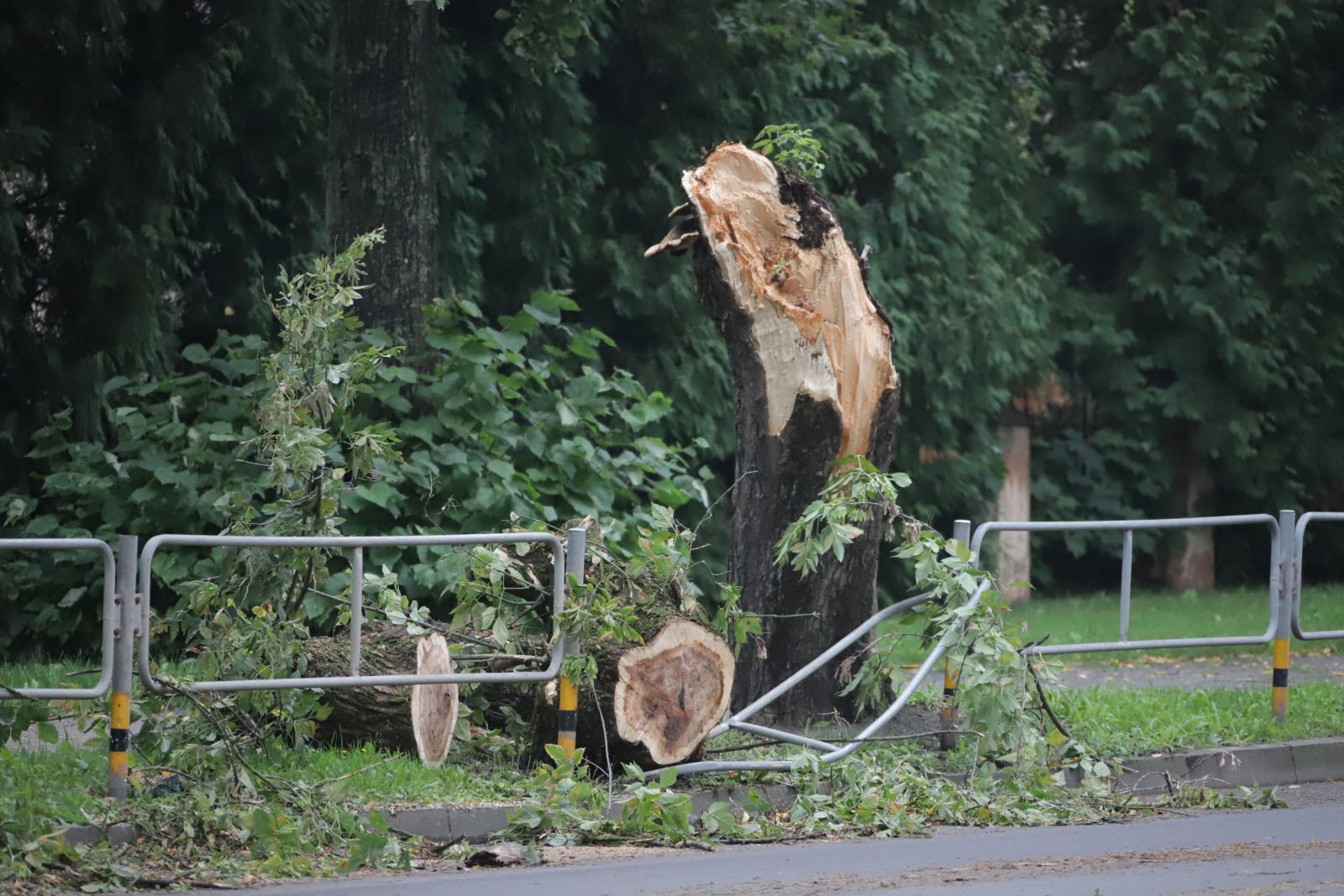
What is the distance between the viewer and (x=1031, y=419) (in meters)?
21.0

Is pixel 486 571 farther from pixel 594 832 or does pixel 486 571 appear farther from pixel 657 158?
pixel 657 158

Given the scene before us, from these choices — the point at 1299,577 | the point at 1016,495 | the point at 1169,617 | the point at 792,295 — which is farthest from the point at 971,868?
the point at 1016,495

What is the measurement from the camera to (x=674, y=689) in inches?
298

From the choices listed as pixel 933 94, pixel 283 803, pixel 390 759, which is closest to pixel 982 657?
pixel 390 759

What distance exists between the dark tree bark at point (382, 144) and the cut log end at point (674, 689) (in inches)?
202

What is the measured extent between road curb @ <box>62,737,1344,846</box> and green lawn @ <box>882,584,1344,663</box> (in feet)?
8.25

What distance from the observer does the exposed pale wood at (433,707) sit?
7.51 m

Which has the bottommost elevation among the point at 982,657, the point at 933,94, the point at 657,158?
the point at 982,657

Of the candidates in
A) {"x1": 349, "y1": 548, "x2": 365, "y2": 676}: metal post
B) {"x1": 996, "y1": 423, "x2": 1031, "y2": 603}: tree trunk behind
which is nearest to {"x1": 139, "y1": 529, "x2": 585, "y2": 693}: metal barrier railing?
{"x1": 349, "y1": 548, "x2": 365, "y2": 676}: metal post

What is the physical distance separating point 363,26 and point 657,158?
14.2 feet

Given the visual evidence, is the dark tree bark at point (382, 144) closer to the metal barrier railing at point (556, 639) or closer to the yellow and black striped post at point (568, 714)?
the metal barrier railing at point (556, 639)

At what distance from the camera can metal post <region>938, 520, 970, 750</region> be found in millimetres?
8172

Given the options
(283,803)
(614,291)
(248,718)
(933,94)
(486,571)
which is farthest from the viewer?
(933,94)

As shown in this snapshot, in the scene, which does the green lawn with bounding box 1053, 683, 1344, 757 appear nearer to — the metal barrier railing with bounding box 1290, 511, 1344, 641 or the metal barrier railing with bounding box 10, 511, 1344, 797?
the metal barrier railing with bounding box 10, 511, 1344, 797
